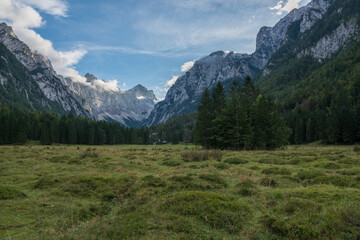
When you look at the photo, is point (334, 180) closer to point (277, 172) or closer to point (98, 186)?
point (277, 172)

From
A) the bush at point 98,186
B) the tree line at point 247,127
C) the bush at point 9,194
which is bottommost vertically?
the bush at point 98,186

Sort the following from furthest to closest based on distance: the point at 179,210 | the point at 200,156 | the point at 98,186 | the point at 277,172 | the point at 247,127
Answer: the point at 247,127 < the point at 200,156 < the point at 277,172 < the point at 98,186 < the point at 179,210

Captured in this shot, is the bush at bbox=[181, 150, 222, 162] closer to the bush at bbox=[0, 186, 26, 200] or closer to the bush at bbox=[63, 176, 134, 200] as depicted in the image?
the bush at bbox=[63, 176, 134, 200]

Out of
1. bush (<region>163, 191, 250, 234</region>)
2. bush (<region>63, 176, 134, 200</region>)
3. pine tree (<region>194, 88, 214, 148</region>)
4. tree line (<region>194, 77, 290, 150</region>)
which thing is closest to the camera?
bush (<region>163, 191, 250, 234</region>)

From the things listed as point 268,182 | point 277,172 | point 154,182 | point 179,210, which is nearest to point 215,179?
point 268,182

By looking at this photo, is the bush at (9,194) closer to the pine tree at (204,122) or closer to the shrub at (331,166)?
the shrub at (331,166)

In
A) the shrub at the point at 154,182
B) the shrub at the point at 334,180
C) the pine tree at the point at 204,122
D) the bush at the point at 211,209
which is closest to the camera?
the bush at the point at 211,209

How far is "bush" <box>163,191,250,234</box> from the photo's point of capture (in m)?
7.55

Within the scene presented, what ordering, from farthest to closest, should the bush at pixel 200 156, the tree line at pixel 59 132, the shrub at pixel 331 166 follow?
the tree line at pixel 59 132 < the bush at pixel 200 156 < the shrub at pixel 331 166

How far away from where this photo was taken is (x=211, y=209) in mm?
8430

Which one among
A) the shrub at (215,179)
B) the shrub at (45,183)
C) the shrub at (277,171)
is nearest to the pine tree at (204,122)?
the shrub at (277,171)

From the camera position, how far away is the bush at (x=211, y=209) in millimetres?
7555

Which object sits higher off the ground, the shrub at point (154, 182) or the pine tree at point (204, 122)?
the pine tree at point (204, 122)

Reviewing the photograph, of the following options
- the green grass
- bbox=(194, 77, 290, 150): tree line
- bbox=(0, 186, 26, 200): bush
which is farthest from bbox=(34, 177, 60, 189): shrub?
bbox=(194, 77, 290, 150): tree line
